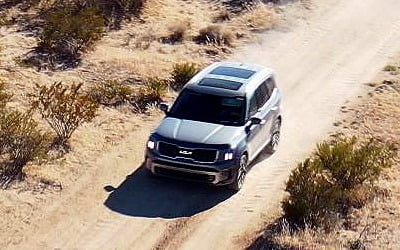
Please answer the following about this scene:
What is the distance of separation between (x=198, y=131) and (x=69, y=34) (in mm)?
7544

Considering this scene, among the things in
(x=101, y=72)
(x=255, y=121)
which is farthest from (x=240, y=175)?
(x=101, y=72)

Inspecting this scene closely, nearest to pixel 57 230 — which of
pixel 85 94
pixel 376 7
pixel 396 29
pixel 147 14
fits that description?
pixel 85 94

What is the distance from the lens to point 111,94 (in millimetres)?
18344

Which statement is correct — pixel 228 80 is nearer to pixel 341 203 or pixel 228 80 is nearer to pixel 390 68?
pixel 341 203

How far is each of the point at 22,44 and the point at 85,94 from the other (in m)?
3.76

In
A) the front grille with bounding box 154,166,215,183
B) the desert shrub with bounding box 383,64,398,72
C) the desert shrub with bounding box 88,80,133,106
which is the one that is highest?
the front grille with bounding box 154,166,215,183

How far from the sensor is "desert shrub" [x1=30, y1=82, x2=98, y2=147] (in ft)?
52.5

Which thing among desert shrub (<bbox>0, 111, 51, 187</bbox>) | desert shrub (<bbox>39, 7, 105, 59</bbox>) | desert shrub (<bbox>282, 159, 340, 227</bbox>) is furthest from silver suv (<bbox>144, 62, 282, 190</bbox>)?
desert shrub (<bbox>39, 7, 105, 59</bbox>)

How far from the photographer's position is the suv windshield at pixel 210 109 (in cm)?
1484

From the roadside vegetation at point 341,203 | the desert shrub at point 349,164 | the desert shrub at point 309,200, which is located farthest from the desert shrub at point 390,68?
the desert shrub at point 309,200

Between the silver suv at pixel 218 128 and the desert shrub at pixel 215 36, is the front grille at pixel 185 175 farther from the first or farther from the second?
the desert shrub at pixel 215 36

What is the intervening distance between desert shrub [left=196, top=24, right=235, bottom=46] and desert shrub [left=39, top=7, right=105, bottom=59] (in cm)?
273

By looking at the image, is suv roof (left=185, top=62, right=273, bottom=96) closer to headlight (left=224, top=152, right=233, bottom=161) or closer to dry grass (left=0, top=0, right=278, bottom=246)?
headlight (left=224, top=152, right=233, bottom=161)

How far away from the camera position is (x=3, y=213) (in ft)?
44.5
